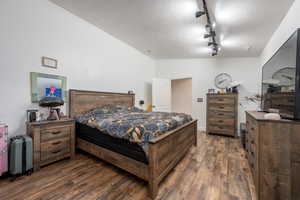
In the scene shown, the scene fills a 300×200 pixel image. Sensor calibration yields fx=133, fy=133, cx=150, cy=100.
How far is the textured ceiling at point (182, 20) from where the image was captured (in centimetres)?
214

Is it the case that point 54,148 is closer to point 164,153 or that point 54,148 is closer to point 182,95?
point 164,153

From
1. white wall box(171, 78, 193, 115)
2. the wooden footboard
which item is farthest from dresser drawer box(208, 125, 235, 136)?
the wooden footboard

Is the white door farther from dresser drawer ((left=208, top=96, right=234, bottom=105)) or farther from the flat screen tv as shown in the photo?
the flat screen tv

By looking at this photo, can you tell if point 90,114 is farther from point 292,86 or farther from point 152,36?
point 292,86

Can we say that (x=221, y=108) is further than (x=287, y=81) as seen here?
Yes

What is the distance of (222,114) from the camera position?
4047 mm

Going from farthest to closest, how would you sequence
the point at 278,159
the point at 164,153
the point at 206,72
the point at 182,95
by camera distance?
the point at 182,95
the point at 206,72
the point at 164,153
the point at 278,159

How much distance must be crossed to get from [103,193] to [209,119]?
11.9 feet

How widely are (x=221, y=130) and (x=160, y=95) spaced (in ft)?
7.34

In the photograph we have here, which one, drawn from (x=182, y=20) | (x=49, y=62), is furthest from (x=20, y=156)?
(x=182, y=20)

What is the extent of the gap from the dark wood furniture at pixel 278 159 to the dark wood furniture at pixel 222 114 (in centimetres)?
274

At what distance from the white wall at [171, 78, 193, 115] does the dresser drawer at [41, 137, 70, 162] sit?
4.87m

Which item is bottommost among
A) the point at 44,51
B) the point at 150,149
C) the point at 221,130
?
the point at 221,130

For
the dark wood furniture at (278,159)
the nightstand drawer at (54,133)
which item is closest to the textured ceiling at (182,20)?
the dark wood furniture at (278,159)
